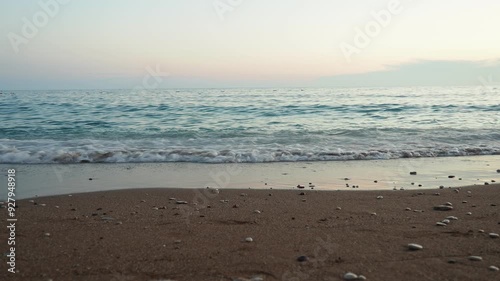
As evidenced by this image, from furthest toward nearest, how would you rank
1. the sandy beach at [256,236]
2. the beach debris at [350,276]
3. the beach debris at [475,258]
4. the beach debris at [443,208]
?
the beach debris at [443,208]
the beach debris at [475,258]
the sandy beach at [256,236]
the beach debris at [350,276]

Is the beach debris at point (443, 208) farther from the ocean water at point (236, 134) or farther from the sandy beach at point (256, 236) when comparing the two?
the ocean water at point (236, 134)

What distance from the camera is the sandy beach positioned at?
3.67 metres

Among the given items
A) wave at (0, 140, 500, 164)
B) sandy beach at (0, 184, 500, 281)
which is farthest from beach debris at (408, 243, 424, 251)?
wave at (0, 140, 500, 164)

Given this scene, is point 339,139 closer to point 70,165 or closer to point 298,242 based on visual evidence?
point 70,165

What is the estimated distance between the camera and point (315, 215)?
222 inches

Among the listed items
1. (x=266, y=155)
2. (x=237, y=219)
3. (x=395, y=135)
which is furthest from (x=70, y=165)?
(x=395, y=135)

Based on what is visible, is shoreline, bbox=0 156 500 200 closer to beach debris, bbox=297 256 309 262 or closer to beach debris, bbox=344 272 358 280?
beach debris, bbox=297 256 309 262

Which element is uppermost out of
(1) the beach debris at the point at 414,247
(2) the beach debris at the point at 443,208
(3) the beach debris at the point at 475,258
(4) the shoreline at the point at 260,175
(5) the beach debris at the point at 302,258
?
(3) the beach debris at the point at 475,258

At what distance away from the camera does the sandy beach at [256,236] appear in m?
3.67

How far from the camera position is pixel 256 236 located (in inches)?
184

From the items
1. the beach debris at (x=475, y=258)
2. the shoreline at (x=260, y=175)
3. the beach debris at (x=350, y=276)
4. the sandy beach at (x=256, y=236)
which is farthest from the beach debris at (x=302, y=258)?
the shoreline at (x=260, y=175)

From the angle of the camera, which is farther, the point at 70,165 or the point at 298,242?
the point at 70,165

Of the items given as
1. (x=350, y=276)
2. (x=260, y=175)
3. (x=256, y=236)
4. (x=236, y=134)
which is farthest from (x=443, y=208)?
(x=236, y=134)

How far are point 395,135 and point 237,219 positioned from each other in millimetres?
12401
